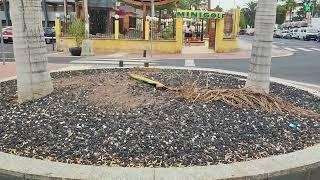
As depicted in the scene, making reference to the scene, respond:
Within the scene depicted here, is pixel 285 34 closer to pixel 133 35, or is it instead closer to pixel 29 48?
pixel 133 35

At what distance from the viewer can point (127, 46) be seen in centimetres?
2312

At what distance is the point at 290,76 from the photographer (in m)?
12.9

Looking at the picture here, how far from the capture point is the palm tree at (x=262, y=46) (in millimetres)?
5672

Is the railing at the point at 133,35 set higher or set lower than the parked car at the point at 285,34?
higher

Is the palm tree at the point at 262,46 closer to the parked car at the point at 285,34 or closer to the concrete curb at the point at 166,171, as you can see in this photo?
the concrete curb at the point at 166,171

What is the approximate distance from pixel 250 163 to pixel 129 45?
20063mm

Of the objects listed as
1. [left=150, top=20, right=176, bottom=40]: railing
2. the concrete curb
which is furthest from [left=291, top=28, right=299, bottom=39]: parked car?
the concrete curb

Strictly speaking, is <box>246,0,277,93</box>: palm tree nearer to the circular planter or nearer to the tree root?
the tree root

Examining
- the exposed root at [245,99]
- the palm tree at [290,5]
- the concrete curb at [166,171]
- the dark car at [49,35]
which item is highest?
the palm tree at [290,5]

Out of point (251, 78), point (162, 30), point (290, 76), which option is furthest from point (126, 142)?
point (162, 30)

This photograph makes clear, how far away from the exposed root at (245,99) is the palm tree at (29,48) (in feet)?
6.76

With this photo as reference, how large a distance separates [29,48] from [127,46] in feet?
59.0

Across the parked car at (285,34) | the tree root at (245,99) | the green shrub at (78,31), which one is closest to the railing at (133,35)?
the green shrub at (78,31)

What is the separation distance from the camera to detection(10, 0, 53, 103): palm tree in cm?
516
